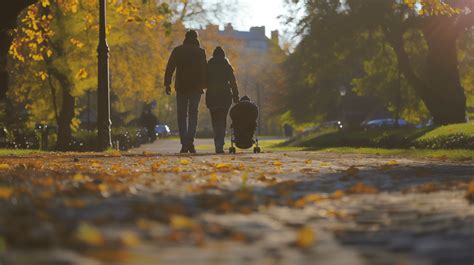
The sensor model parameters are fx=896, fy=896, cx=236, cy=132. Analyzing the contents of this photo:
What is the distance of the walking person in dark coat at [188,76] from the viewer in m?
17.6

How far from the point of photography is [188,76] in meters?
17.6

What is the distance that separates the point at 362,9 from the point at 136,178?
25327mm

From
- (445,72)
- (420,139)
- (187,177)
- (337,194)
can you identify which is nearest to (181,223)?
(337,194)

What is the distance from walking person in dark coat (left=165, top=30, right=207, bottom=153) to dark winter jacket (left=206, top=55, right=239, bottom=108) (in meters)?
0.45

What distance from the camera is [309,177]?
9.43 meters

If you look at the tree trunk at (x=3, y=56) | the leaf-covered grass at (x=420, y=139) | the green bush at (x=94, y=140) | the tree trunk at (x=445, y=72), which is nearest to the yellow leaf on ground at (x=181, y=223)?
the tree trunk at (x=3, y=56)

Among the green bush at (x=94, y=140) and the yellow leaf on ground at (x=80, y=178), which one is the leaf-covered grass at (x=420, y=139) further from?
the yellow leaf on ground at (x=80, y=178)

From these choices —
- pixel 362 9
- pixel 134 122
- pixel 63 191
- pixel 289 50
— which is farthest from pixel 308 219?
pixel 134 122

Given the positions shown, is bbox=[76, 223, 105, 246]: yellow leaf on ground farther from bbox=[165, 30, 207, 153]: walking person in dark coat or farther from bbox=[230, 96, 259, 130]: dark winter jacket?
bbox=[230, 96, 259, 130]: dark winter jacket

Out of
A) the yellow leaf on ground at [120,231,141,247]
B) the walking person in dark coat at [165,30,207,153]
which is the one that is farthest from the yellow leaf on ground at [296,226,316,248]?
the walking person in dark coat at [165,30,207,153]

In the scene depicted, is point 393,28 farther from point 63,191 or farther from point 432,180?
point 63,191

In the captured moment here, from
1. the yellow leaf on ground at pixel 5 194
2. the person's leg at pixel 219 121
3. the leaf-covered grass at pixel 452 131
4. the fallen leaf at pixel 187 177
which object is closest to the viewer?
the yellow leaf on ground at pixel 5 194

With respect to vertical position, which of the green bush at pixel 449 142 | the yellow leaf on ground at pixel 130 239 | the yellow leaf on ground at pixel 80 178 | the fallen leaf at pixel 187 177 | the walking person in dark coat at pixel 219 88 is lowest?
the yellow leaf on ground at pixel 130 239

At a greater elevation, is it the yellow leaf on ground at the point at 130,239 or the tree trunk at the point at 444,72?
the tree trunk at the point at 444,72
